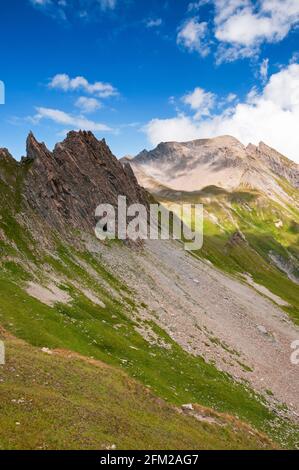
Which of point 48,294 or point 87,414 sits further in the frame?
point 48,294

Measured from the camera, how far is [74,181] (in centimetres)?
10569

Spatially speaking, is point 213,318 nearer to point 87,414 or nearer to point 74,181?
point 74,181

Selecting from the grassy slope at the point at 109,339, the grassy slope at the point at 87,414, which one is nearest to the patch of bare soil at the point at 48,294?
the grassy slope at the point at 109,339

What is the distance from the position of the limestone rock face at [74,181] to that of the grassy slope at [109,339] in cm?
1683

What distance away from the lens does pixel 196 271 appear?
10544cm

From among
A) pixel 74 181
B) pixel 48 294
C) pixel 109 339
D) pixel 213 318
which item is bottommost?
pixel 213 318

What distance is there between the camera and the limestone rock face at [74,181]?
86.8 m

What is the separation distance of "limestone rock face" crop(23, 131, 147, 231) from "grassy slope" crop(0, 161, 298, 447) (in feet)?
55.2

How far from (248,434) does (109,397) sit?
15762 millimetres

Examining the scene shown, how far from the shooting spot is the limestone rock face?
8681 centimetres

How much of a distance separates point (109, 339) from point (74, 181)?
202 ft

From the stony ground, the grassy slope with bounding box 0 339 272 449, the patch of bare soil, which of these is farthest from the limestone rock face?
the grassy slope with bounding box 0 339 272 449

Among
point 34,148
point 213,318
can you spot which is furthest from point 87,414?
point 34,148

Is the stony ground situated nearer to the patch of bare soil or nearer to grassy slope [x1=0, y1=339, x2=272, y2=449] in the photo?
the patch of bare soil
